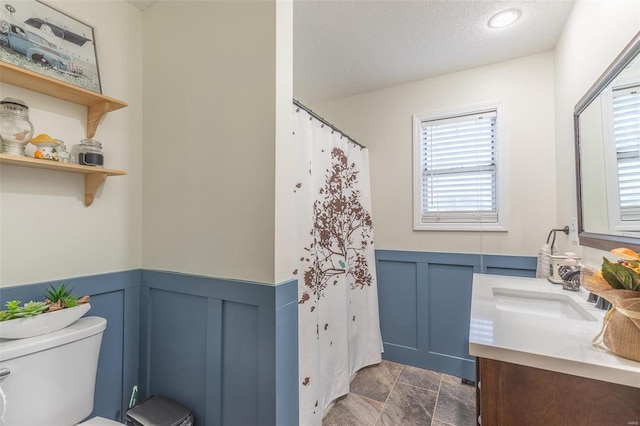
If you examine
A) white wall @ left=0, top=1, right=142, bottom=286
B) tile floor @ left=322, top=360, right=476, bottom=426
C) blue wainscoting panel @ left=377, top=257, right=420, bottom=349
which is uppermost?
white wall @ left=0, top=1, right=142, bottom=286

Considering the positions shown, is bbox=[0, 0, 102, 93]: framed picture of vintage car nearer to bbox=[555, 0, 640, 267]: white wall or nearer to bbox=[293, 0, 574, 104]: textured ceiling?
bbox=[293, 0, 574, 104]: textured ceiling

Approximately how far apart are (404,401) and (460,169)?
1769mm

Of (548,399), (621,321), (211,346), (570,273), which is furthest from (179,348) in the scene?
(570,273)

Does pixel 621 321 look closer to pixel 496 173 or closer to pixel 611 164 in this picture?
pixel 611 164

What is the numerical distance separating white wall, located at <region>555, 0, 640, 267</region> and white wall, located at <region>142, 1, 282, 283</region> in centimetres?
136

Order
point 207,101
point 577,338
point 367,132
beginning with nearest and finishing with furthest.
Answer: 1. point 577,338
2. point 207,101
3. point 367,132

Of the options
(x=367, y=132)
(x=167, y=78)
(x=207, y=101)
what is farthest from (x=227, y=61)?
(x=367, y=132)

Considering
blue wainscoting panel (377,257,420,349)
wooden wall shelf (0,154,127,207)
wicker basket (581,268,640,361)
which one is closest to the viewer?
wicker basket (581,268,640,361)

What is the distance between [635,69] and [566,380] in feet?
3.48

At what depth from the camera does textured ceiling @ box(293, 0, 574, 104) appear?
155cm

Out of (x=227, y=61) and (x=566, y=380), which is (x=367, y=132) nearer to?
(x=227, y=61)

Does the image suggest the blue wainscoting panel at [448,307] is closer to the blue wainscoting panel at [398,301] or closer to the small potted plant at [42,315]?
the blue wainscoting panel at [398,301]

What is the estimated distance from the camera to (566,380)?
723mm

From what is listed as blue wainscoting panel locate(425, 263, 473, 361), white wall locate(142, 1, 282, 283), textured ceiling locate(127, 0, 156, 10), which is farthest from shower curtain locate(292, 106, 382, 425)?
textured ceiling locate(127, 0, 156, 10)
